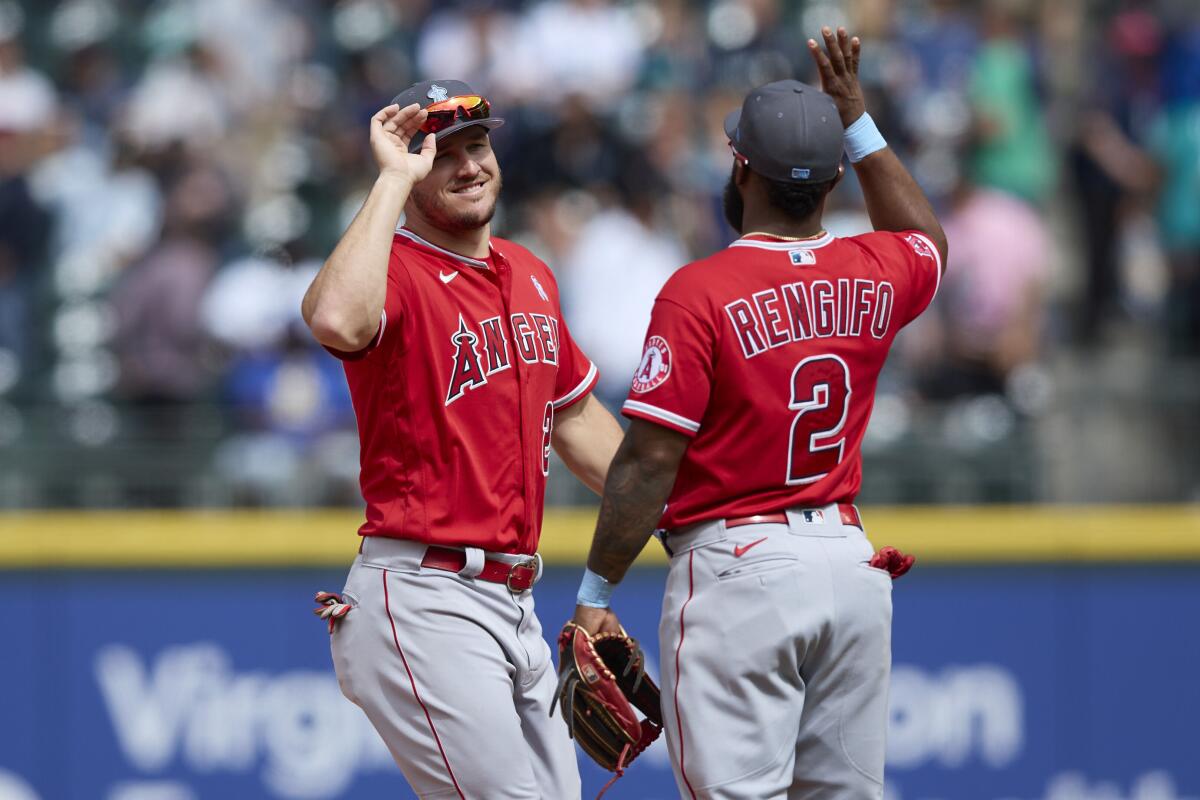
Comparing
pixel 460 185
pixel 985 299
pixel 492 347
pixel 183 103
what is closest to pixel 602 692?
pixel 492 347

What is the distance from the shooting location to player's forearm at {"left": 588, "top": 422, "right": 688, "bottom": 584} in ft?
14.0

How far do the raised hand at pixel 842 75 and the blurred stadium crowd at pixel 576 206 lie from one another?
3.25 metres

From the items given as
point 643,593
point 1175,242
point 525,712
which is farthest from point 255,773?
point 1175,242

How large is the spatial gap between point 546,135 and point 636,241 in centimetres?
106

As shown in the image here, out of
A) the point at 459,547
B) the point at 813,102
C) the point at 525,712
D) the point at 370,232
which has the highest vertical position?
the point at 813,102

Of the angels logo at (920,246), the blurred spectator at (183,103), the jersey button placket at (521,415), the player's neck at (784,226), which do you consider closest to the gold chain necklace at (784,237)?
the player's neck at (784,226)

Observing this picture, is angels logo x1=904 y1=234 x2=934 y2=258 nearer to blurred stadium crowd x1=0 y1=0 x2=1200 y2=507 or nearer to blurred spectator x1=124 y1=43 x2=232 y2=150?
blurred stadium crowd x1=0 y1=0 x2=1200 y2=507

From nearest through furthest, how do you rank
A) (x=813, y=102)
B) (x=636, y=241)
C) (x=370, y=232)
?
(x=370, y=232) < (x=813, y=102) < (x=636, y=241)

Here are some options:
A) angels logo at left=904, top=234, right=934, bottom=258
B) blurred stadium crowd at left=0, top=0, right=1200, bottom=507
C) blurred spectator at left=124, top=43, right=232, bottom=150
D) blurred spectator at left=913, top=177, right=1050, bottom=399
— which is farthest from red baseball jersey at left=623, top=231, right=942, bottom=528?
blurred spectator at left=124, top=43, right=232, bottom=150

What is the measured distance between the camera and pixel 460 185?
174 inches

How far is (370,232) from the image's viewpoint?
410 cm

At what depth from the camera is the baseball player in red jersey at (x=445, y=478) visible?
4215 millimetres

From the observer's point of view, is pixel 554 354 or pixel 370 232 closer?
pixel 370 232

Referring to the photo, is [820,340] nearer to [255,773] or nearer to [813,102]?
[813,102]
